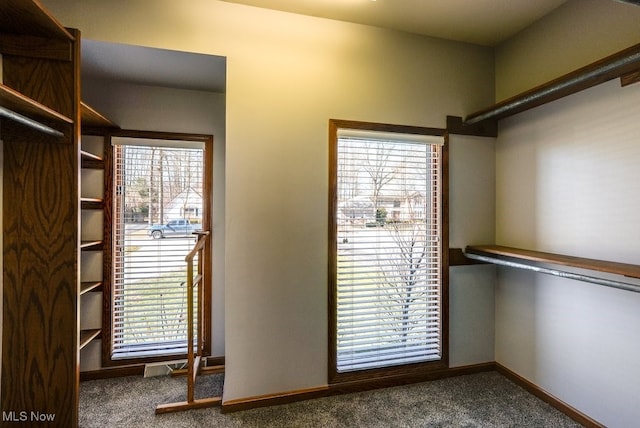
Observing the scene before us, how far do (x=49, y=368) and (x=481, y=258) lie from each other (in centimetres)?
295

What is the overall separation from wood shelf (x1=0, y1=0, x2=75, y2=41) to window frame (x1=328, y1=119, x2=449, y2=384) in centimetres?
166

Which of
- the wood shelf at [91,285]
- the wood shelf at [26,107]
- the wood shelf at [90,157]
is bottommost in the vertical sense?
the wood shelf at [91,285]

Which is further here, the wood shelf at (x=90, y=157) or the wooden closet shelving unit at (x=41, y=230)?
the wood shelf at (x=90, y=157)

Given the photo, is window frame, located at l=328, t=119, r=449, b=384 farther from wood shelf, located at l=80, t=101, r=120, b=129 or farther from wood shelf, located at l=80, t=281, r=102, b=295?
wood shelf, located at l=80, t=281, r=102, b=295

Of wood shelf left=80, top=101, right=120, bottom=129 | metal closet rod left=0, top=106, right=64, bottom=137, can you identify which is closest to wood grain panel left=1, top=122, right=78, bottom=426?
metal closet rod left=0, top=106, right=64, bottom=137

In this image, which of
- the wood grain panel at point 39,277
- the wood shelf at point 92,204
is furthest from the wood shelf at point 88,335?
the wood shelf at point 92,204

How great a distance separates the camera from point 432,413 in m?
2.05

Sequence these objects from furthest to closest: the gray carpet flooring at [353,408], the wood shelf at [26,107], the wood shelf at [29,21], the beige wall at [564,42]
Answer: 1. the gray carpet flooring at [353,408]
2. the beige wall at [564,42]
3. the wood shelf at [29,21]
4. the wood shelf at [26,107]

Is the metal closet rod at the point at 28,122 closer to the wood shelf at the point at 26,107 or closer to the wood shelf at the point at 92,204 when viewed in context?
the wood shelf at the point at 26,107

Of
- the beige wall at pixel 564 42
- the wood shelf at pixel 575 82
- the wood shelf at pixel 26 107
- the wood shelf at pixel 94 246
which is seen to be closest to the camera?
the wood shelf at pixel 26 107

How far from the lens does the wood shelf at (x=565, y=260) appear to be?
1.54 metres

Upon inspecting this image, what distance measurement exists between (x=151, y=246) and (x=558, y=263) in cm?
303

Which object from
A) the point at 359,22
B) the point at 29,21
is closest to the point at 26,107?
the point at 29,21

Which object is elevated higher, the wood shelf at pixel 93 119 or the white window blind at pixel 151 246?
the wood shelf at pixel 93 119
